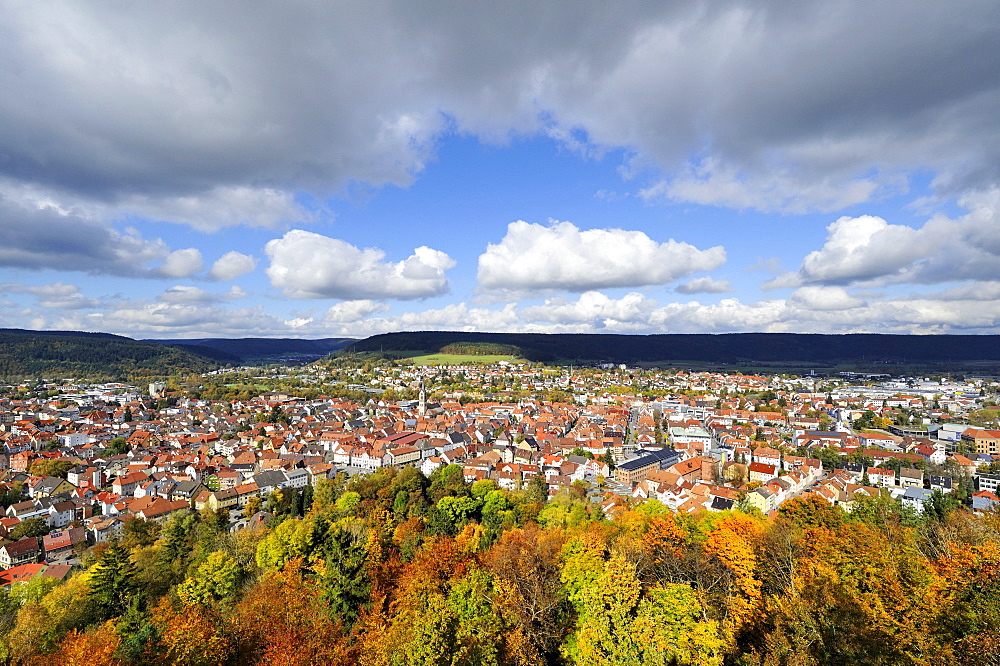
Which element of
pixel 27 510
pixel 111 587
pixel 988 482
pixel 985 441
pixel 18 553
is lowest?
pixel 18 553

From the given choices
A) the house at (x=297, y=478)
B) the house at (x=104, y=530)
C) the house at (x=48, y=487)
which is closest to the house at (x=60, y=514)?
the house at (x=104, y=530)

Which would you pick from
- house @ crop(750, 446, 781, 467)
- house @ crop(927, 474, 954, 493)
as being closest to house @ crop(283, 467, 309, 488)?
house @ crop(750, 446, 781, 467)

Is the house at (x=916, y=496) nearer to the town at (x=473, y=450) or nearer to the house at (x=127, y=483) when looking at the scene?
the town at (x=473, y=450)

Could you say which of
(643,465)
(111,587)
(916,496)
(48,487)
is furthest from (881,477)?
(48,487)

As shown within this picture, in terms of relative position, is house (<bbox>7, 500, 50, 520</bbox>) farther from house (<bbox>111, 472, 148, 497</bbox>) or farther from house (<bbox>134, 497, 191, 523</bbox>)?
house (<bbox>134, 497, 191, 523</bbox>)

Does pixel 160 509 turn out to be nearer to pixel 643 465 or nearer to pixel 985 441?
pixel 643 465

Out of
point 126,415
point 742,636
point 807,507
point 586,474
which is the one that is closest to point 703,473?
point 586,474
